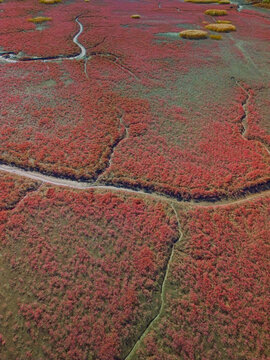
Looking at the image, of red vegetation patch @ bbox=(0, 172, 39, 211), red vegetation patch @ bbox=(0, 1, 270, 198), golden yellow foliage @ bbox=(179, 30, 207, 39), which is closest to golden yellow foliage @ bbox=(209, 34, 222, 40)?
golden yellow foliage @ bbox=(179, 30, 207, 39)

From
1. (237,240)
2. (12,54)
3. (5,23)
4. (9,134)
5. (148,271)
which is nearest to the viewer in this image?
(148,271)

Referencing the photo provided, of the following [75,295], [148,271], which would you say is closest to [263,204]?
[148,271]

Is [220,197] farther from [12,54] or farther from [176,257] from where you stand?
[12,54]

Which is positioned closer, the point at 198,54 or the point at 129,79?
the point at 129,79

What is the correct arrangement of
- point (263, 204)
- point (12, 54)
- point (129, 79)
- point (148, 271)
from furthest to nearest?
point (12, 54) < point (129, 79) < point (263, 204) < point (148, 271)

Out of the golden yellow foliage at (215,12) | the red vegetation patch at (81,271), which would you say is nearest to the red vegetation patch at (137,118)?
the red vegetation patch at (81,271)

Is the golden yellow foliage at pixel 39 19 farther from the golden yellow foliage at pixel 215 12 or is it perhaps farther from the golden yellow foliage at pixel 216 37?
the golden yellow foliage at pixel 215 12

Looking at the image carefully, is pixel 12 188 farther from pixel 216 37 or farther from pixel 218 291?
pixel 216 37

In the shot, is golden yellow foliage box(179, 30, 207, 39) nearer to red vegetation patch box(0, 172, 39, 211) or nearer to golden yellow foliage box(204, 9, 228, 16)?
golden yellow foliage box(204, 9, 228, 16)
